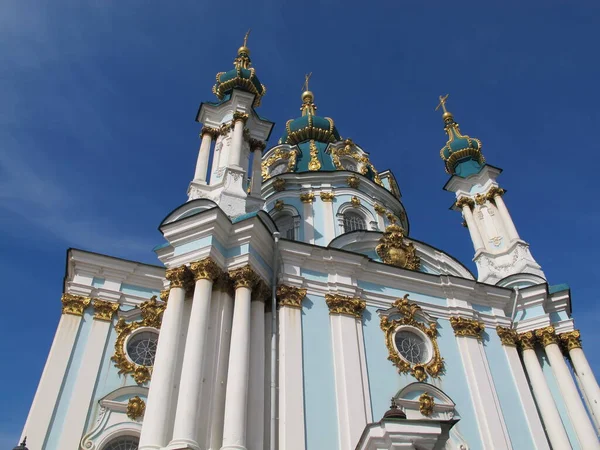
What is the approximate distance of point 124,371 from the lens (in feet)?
42.0

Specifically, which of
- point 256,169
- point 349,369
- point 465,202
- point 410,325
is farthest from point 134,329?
point 465,202

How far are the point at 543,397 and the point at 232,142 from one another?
33.7 ft

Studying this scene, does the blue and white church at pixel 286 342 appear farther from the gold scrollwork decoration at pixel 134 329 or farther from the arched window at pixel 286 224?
the arched window at pixel 286 224

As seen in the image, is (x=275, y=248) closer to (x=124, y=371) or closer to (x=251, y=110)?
(x=124, y=371)

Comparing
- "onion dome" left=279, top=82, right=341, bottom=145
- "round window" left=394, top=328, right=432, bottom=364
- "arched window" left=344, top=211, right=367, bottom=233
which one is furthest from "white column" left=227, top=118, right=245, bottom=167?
"onion dome" left=279, top=82, right=341, bottom=145

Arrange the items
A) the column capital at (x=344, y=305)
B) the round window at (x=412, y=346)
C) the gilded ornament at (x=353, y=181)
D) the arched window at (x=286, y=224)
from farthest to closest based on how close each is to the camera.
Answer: the gilded ornament at (x=353, y=181) < the arched window at (x=286, y=224) < the round window at (x=412, y=346) < the column capital at (x=344, y=305)

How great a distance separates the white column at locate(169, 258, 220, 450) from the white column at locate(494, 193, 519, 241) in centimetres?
1061

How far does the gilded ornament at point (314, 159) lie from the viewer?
2080cm

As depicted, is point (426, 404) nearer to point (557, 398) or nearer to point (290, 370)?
point (290, 370)

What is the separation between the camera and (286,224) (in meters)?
18.7

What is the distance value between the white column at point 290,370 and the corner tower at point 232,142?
2414 millimetres

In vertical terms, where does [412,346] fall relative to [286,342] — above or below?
above

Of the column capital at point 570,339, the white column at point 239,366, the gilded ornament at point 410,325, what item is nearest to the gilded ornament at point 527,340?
the column capital at point 570,339

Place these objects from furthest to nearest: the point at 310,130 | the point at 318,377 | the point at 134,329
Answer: the point at 310,130 → the point at 134,329 → the point at 318,377
